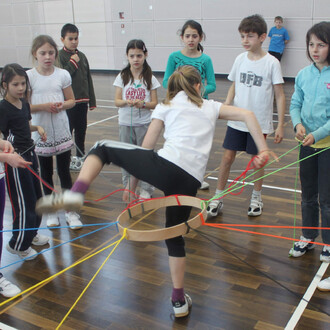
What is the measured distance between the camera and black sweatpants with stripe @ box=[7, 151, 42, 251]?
100 inches

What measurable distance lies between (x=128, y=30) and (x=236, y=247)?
31.4 feet

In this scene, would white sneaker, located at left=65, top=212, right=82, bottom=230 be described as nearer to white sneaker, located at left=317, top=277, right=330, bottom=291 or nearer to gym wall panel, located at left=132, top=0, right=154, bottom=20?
white sneaker, located at left=317, top=277, right=330, bottom=291

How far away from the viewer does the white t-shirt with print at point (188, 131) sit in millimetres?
1868

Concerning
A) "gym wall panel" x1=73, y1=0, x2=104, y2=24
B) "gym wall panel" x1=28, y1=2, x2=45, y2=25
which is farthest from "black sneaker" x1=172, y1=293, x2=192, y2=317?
"gym wall panel" x1=28, y1=2, x2=45, y2=25

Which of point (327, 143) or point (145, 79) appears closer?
point (327, 143)

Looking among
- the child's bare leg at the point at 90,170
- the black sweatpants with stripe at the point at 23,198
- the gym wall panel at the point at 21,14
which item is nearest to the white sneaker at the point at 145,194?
the black sweatpants with stripe at the point at 23,198

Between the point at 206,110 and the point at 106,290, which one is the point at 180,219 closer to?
the point at 206,110

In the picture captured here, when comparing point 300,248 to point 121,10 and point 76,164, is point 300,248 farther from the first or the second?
point 121,10

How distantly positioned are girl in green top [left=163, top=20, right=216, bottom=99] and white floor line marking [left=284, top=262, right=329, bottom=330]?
1606mm

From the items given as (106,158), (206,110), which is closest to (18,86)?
(106,158)

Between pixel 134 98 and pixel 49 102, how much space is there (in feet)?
2.29

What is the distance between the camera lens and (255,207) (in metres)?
3.30

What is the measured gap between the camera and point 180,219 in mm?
2037

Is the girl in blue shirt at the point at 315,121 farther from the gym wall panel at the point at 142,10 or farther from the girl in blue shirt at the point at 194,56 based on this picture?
the gym wall panel at the point at 142,10
